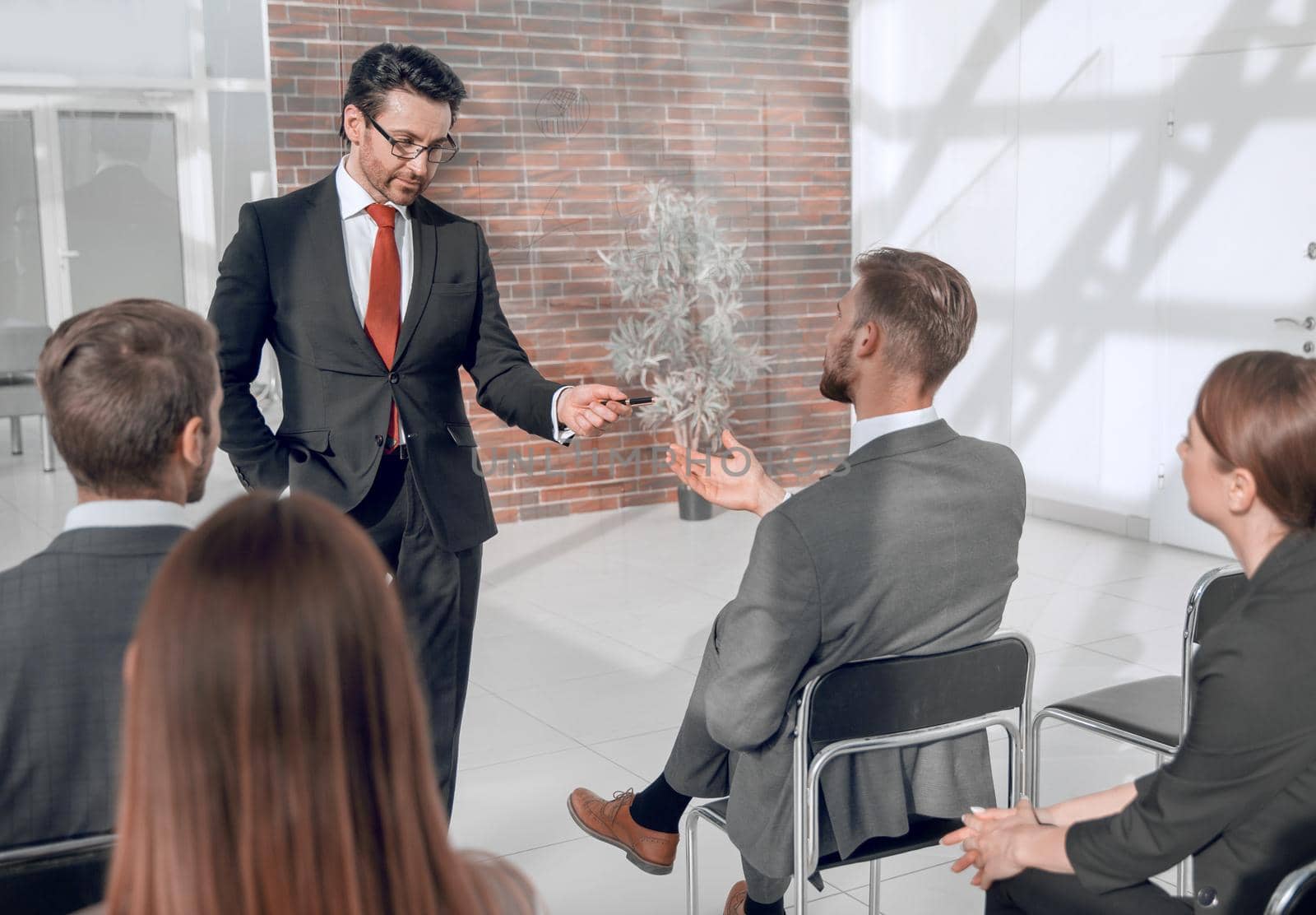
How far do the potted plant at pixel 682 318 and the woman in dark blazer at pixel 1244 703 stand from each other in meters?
4.84

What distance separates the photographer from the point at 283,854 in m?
0.86

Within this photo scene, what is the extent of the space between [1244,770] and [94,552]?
133 cm

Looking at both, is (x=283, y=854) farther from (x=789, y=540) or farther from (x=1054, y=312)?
(x=1054, y=312)

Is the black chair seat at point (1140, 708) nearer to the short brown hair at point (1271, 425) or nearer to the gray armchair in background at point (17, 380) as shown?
the short brown hair at point (1271, 425)

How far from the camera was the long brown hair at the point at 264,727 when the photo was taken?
0.84 metres

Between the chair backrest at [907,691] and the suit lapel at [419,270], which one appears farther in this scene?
the suit lapel at [419,270]

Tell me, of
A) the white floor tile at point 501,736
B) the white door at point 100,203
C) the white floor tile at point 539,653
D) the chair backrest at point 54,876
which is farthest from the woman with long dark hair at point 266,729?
the white door at point 100,203

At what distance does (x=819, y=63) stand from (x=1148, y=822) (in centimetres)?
581

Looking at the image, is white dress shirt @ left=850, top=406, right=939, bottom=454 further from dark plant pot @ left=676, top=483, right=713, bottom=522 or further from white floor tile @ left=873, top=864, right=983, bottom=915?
dark plant pot @ left=676, top=483, right=713, bottom=522

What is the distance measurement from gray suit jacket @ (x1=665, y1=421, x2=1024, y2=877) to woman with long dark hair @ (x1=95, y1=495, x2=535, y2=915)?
3.61 feet

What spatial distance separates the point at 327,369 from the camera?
8.61 ft

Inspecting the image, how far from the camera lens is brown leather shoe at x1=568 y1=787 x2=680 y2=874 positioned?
2557 millimetres

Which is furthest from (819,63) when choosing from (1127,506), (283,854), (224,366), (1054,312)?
(283,854)

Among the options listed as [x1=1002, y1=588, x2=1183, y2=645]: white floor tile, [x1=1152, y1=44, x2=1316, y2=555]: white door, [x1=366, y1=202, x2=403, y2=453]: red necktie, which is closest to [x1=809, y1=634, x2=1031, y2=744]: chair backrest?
[x1=366, y1=202, x2=403, y2=453]: red necktie
